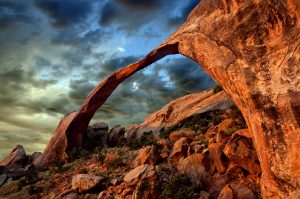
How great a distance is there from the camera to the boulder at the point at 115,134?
23.6 meters

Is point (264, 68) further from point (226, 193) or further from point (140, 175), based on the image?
point (140, 175)

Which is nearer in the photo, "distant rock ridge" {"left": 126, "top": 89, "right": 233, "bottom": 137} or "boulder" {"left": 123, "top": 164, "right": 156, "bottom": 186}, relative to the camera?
"boulder" {"left": 123, "top": 164, "right": 156, "bottom": 186}

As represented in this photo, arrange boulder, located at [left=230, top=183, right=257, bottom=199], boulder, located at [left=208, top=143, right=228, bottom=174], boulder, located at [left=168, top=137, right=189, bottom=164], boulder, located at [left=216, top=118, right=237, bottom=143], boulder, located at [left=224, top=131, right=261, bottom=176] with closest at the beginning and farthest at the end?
boulder, located at [left=230, top=183, right=257, bottom=199] → boulder, located at [left=224, top=131, right=261, bottom=176] → boulder, located at [left=208, top=143, right=228, bottom=174] → boulder, located at [left=216, top=118, right=237, bottom=143] → boulder, located at [left=168, top=137, right=189, bottom=164]

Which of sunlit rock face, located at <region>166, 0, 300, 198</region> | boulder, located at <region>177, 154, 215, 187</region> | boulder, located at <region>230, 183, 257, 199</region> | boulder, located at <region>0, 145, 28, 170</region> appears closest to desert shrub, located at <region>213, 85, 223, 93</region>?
boulder, located at <region>177, 154, 215, 187</region>

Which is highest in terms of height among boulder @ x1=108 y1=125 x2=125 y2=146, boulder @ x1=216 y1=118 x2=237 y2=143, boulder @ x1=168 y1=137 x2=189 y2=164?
boulder @ x1=108 y1=125 x2=125 y2=146

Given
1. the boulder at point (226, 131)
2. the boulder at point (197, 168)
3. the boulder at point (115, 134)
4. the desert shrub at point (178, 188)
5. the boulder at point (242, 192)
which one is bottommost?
the boulder at point (242, 192)

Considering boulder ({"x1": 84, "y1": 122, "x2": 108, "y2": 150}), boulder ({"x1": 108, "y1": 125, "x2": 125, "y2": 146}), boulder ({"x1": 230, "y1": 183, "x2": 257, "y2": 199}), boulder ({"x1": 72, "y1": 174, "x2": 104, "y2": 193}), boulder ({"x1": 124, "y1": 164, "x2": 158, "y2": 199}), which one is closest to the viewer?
boulder ({"x1": 230, "y1": 183, "x2": 257, "y2": 199})

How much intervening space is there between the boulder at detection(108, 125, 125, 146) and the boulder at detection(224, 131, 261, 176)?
1362cm

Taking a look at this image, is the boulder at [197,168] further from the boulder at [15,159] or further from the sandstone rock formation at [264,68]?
the boulder at [15,159]

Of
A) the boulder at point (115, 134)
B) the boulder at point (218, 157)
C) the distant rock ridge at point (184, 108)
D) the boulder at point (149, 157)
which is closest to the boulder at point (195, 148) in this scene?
the boulder at point (218, 157)

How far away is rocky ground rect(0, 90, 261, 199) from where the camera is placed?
10828mm

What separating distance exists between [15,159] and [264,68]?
2098cm

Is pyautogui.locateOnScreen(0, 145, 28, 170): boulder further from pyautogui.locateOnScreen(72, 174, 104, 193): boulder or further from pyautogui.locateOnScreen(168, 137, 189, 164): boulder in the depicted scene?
pyautogui.locateOnScreen(168, 137, 189, 164): boulder

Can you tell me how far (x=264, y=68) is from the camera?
7.54 meters
